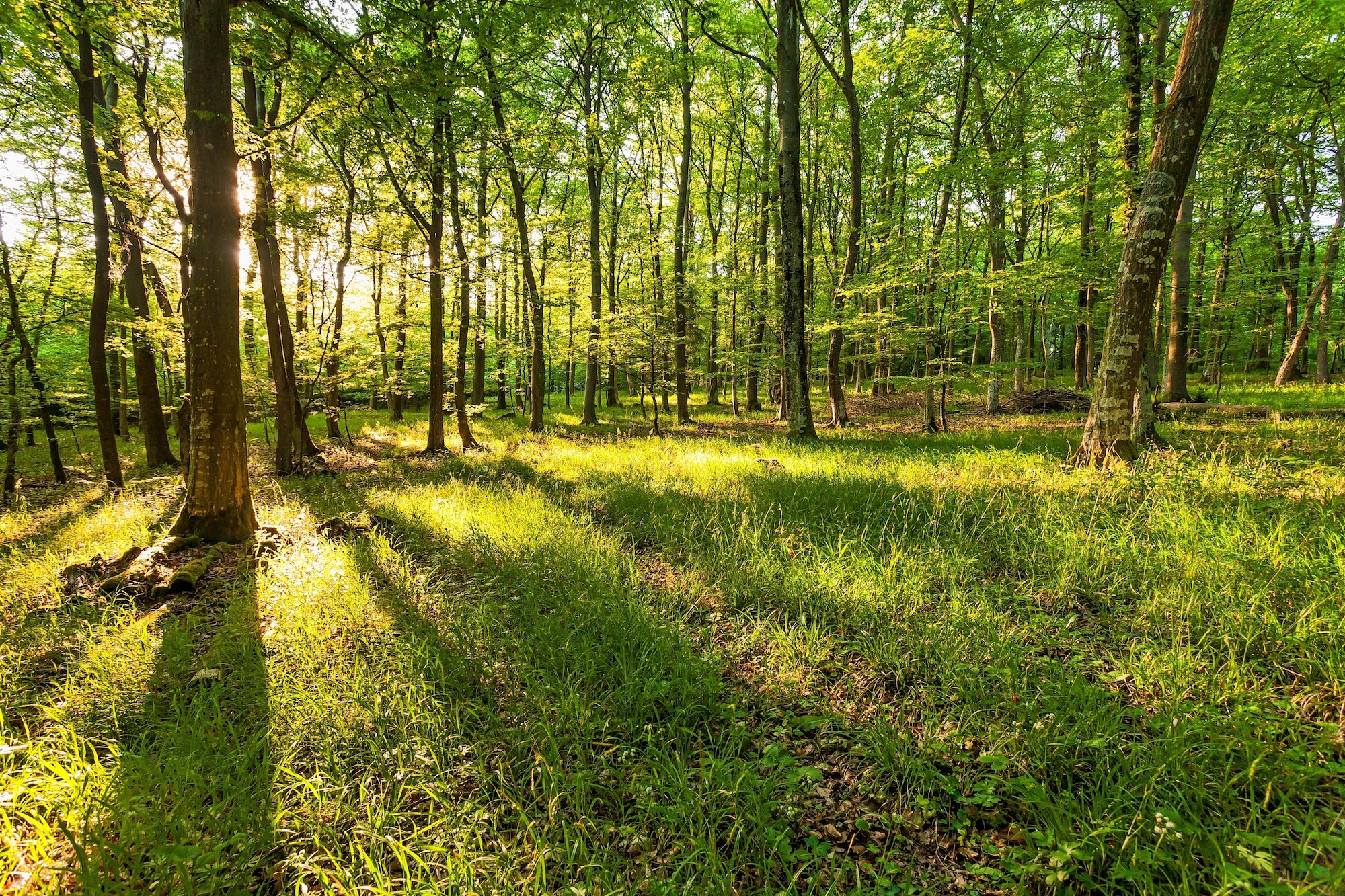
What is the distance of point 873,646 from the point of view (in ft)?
9.41

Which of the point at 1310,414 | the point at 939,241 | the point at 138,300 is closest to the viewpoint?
the point at 1310,414

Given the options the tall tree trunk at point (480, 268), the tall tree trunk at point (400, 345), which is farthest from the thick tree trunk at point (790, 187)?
the tall tree trunk at point (400, 345)

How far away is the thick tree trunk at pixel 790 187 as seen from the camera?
9.65 meters

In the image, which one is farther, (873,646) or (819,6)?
(819,6)

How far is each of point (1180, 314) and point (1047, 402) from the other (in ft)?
13.2

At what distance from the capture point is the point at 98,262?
28.6 ft

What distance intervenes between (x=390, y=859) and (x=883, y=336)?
45.5 ft

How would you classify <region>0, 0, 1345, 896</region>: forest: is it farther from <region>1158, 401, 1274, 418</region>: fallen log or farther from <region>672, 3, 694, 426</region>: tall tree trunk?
<region>672, 3, 694, 426</region>: tall tree trunk

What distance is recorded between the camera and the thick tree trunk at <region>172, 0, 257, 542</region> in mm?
5125

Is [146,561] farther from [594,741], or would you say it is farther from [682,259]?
[682,259]

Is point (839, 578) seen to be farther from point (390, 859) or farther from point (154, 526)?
point (154, 526)

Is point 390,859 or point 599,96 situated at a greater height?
point 599,96

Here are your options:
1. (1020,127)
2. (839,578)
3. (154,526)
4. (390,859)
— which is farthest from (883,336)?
(154,526)

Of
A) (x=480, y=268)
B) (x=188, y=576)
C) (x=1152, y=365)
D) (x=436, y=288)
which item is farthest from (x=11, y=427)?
(x=1152, y=365)
